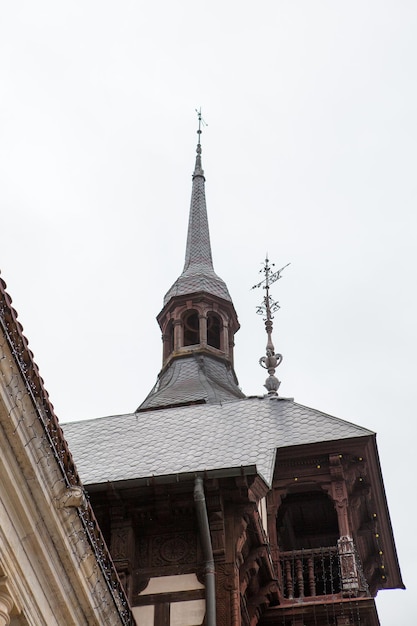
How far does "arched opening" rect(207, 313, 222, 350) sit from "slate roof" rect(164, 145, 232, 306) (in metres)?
0.74

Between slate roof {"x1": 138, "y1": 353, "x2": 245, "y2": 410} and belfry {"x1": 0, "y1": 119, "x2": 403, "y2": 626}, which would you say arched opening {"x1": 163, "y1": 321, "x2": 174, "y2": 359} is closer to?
slate roof {"x1": 138, "y1": 353, "x2": 245, "y2": 410}

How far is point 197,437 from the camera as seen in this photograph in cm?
1772

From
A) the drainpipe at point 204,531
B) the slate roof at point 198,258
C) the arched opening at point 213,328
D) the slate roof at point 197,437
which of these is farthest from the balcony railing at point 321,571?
the slate roof at point 198,258

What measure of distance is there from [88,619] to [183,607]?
3449 millimetres

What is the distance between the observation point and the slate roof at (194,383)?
84.4 feet

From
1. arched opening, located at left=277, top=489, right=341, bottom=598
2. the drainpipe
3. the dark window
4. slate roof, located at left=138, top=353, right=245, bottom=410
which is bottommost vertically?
the drainpipe

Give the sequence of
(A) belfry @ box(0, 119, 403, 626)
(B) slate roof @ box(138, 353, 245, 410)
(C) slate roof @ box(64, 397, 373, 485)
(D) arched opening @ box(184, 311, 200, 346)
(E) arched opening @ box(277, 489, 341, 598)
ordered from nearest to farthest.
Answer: (A) belfry @ box(0, 119, 403, 626) → (C) slate roof @ box(64, 397, 373, 485) → (E) arched opening @ box(277, 489, 341, 598) → (B) slate roof @ box(138, 353, 245, 410) → (D) arched opening @ box(184, 311, 200, 346)

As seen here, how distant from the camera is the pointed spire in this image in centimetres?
3058

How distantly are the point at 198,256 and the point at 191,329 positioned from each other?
17.3ft

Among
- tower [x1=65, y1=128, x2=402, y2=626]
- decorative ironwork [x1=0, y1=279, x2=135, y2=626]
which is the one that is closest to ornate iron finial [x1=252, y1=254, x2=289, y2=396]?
tower [x1=65, y1=128, x2=402, y2=626]

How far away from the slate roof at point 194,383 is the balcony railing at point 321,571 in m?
7.73

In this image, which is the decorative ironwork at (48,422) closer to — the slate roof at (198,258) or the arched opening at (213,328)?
the arched opening at (213,328)

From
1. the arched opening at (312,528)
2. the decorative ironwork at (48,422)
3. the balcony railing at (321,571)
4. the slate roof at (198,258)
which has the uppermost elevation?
the slate roof at (198,258)

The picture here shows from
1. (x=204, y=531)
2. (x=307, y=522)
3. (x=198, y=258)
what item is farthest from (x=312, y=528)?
(x=198, y=258)
